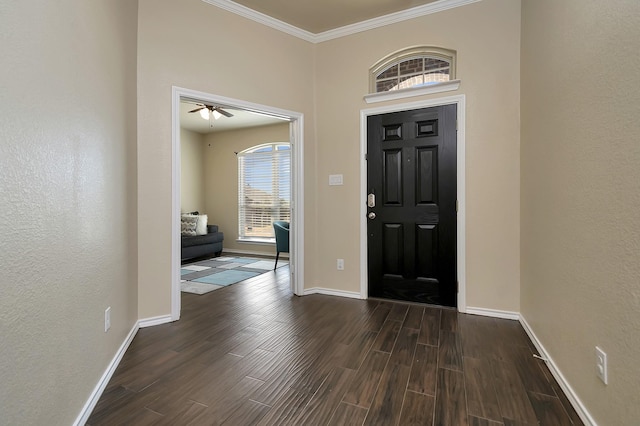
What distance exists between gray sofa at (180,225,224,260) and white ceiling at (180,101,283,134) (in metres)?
2.26

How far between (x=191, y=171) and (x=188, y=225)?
1.60m

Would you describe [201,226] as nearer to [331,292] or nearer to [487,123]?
[331,292]

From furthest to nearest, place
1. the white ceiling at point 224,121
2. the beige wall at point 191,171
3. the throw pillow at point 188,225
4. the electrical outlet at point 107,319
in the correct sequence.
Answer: the beige wall at point 191,171
the throw pillow at point 188,225
the white ceiling at point 224,121
the electrical outlet at point 107,319

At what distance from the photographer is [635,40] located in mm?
1145

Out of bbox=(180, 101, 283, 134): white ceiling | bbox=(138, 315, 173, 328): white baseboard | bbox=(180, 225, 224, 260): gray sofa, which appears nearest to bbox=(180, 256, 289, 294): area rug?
bbox=(180, 225, 224, 260): gray sofa

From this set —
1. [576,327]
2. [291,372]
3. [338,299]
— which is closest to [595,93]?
[576,327]

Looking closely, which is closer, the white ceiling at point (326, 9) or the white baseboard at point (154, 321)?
the white baseboard at point (154, 321)

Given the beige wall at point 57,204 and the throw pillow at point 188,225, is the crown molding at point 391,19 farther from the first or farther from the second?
the throw pillow at point 188,225

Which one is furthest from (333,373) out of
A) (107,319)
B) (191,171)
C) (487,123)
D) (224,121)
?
(191,171)

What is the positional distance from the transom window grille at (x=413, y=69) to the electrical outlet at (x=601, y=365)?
8.62ft

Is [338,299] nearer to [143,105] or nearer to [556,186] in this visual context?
[556,186]

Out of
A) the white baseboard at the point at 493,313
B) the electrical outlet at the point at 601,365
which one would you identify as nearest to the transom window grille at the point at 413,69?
the white baseboard at the point at 493,313

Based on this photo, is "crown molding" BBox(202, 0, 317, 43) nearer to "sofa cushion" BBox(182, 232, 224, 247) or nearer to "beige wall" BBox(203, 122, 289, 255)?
"beige wall" BBox(203, 122, 289, 255)

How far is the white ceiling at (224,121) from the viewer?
19.7 ft
